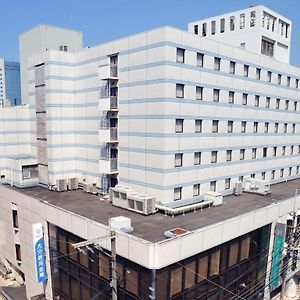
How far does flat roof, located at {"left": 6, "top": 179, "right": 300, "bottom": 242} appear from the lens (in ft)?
69.3

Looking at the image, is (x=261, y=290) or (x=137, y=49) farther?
(x=261, y=290)

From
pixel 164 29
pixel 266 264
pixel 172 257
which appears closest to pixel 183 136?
pixel 164 29

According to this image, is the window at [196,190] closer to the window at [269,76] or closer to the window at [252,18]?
the window at [269,76]

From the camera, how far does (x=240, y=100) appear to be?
104 ft

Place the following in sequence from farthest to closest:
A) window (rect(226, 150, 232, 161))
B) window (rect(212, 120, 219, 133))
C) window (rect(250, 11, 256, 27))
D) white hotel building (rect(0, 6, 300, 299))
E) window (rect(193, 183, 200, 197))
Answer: window (rect(250, 11, 256, 27)), window (rect(226, 150, 232, 161)), window (rect(212, 120, 219, 133)), window (rect(193, 183, 200, 197)), white hotel building (rect(0, 6, 300, 299))

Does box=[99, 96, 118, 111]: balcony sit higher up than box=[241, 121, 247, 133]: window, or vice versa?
box=[99, 96, 118, 111]: balcony

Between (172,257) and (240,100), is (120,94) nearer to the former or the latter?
(240,100)

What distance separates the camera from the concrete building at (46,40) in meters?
43.4

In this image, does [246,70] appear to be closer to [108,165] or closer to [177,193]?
[177,193]

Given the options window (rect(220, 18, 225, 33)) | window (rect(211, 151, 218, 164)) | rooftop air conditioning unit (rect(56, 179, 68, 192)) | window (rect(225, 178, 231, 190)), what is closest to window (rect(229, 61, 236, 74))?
window (rect(211, 151, 218, 164))

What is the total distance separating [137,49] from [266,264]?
23.3 meters

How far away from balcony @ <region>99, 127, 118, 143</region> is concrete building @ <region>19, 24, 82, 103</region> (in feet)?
71.3

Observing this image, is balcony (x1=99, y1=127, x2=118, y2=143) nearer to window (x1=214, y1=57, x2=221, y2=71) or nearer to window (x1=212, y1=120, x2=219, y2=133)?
window (x1=212, y1=120, x2=219, y2=133)

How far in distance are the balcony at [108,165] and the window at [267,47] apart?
87.2ft
